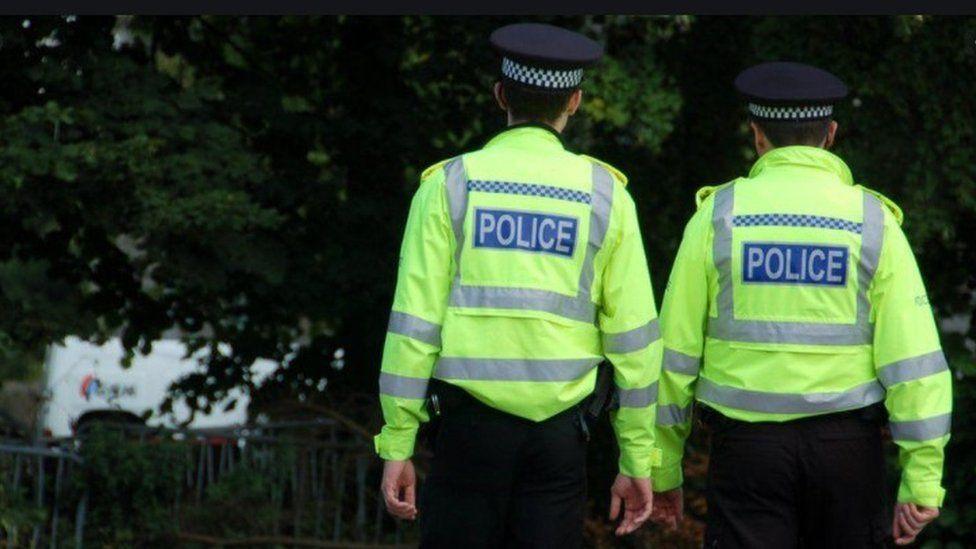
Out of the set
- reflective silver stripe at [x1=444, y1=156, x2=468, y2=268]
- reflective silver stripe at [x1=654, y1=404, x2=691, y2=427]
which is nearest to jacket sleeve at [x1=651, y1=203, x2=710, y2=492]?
reflective silver stripe at [x1=654, y1=404, x2=691, y2=427]

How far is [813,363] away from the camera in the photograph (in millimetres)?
4672

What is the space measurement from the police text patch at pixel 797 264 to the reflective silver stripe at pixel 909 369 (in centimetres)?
26

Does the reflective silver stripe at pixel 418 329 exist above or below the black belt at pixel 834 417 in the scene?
above

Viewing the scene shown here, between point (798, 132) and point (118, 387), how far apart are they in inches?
229

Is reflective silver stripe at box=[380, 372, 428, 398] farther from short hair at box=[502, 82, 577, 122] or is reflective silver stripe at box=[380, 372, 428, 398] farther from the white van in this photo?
the white van

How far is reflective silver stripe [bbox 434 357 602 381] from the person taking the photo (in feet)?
14.5

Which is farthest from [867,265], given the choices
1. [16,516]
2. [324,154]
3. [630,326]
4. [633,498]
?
[324,154]

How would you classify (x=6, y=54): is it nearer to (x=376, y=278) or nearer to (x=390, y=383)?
(x=376, y=278)

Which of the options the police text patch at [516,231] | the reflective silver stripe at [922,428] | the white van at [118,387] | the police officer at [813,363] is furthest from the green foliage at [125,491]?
the reflective silver stripe at [922,428]

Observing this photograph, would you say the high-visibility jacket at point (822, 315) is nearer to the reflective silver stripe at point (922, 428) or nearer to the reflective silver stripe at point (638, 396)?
the reflective silver stripe at point (922, 428)

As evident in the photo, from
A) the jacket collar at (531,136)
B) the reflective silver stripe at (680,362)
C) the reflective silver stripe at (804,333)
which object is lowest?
the reflective silver stripe at (680,362)

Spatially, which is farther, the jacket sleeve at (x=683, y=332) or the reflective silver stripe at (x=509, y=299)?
the jacket sleeve at (x=683, y=332)

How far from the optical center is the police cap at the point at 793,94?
4.86 m

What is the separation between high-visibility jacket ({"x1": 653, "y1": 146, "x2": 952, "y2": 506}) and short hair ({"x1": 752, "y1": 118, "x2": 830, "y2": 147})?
62mm
